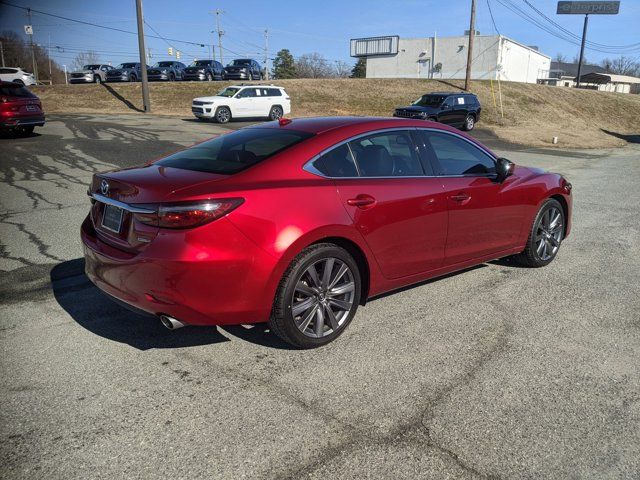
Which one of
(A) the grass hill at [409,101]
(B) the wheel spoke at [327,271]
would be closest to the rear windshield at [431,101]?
(A) the grass hill at [409,101]

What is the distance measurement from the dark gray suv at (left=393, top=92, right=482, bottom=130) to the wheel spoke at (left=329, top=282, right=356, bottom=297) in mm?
20967

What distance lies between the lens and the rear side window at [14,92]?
15781 millimetres

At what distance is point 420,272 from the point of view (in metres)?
4.36

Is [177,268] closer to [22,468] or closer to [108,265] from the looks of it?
[108,265]

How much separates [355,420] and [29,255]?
4.61m

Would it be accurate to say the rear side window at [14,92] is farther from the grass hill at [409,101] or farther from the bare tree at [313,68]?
the bare tree at [313,68]

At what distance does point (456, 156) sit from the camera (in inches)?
186

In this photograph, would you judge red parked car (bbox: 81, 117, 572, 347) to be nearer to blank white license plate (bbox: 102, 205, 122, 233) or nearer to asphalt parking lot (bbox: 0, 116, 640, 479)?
blank white license plate (bbox: 102, 205, 122, 233)

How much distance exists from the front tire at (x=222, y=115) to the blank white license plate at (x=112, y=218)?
21999 mm

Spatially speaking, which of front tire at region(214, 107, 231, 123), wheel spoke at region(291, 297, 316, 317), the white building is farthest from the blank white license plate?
the white building

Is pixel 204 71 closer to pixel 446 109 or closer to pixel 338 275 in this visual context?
pixel 446 109

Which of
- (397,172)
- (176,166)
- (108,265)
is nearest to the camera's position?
(108,265)

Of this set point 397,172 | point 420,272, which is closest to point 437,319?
point 420,272

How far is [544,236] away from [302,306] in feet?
10.4
